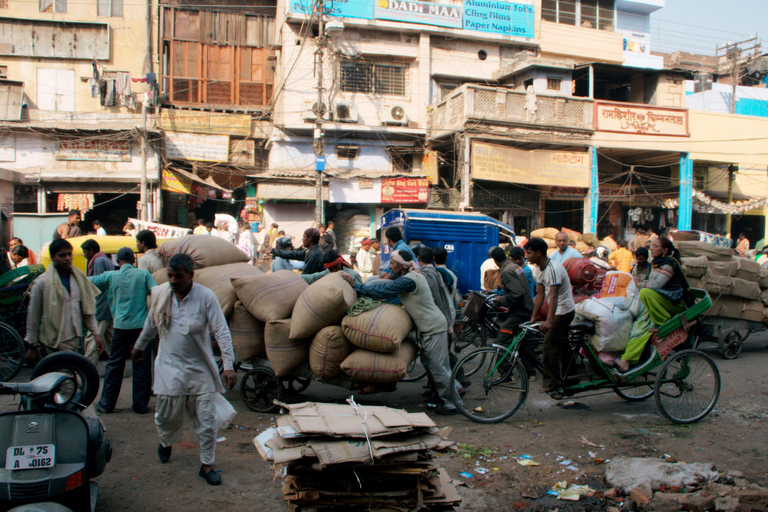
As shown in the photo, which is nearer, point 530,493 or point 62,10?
point 530,493

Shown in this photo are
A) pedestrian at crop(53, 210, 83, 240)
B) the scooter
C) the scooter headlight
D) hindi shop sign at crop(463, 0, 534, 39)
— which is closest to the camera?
the scooter

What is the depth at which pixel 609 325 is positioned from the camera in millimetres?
5059

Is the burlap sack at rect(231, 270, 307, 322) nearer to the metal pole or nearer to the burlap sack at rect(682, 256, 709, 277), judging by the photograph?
the burlap sack at rect(682, 256, 709, 277)

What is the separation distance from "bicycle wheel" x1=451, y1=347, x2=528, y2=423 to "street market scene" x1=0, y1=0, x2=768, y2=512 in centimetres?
2

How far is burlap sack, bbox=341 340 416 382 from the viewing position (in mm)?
4680

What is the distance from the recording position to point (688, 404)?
5.17m

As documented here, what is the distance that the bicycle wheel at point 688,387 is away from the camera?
5.08 meters

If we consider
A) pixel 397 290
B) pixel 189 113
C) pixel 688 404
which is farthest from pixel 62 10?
pixel 688 404

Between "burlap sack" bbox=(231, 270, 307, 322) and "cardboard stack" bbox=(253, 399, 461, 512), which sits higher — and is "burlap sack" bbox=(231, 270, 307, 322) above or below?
above

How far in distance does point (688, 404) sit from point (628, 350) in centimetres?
82

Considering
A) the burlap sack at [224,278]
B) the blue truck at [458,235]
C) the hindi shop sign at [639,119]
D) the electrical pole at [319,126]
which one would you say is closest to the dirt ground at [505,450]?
the burlap sack at [224,278]

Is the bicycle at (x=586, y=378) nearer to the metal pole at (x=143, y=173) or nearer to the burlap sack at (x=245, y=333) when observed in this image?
the burlap sack at (x=245, y=333)

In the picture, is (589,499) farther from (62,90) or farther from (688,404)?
(62,90)

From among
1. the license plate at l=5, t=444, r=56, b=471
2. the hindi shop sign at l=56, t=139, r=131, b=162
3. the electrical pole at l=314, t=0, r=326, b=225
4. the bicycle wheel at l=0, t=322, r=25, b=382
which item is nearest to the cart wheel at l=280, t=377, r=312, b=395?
the license plate at l=5, t=444, r=56, b=471
